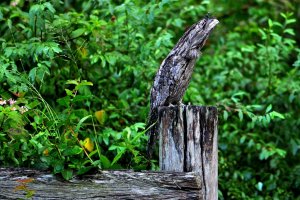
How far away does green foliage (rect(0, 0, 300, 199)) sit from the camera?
2.83 m

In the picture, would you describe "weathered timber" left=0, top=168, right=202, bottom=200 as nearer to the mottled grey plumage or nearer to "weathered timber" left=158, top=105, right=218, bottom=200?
"weathered timber" left=158, top=105, right=218, bottom=200

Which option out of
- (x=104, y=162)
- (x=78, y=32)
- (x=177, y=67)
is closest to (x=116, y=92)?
(x=78, y=32)

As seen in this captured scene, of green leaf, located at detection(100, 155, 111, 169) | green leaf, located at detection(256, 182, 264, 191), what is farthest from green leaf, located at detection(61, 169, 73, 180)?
green leaf, located at detection(256, 182, 264, 191)

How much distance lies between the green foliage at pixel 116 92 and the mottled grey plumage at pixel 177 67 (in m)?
0.22

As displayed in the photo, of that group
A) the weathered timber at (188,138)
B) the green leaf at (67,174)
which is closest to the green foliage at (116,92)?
the green leaf at (67,174)

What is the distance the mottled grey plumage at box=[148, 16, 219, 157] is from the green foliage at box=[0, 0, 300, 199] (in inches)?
8.6

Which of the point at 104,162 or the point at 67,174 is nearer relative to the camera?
the point at 67,174

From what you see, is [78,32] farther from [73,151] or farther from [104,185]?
[104,185]

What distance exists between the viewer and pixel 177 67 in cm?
293

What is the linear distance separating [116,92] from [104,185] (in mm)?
1560

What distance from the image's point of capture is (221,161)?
12.8 ft

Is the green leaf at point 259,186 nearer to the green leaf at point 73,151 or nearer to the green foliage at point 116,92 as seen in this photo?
the green foliage at point 116,92

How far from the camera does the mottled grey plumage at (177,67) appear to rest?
291 cm

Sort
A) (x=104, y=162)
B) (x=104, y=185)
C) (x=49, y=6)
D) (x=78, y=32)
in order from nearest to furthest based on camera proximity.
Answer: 1. (x=104, y=185)
2. (x=104, y=162)
3. (x=49, y=6)
4. (x=78, y=32)
